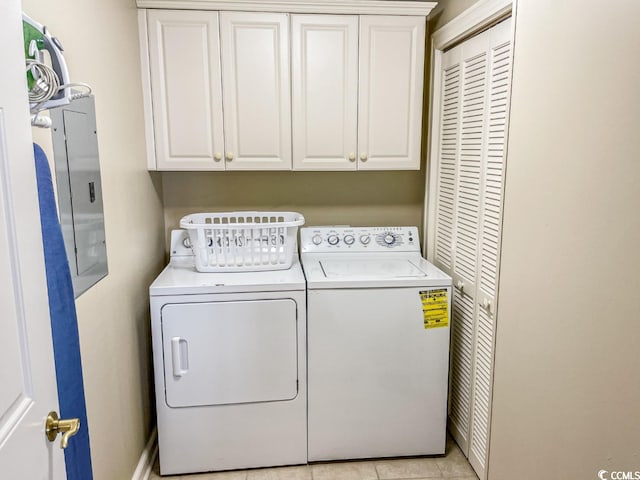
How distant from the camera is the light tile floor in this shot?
2.17m

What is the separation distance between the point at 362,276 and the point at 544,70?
3.60 ft

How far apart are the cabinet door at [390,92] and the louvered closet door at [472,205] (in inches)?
6.8

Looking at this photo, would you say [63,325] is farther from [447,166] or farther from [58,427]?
[447,166]

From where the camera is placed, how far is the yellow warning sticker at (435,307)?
213 cm

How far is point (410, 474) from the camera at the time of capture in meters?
2.19

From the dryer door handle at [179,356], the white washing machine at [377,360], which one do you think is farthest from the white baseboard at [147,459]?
the white washing machine at [377,360]

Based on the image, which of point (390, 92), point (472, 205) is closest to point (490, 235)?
point (472, 205)

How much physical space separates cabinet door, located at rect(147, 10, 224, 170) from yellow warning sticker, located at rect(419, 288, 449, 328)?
3.77 ft

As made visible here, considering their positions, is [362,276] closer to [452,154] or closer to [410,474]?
[452,154]

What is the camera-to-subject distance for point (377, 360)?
2.15m

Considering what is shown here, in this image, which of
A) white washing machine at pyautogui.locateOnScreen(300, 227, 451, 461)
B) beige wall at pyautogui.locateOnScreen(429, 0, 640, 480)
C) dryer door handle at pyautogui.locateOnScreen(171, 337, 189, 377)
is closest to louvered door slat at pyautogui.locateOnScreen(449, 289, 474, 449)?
white washing machine at pyautogui.locateOnScreen(300, 227, 451, 461)

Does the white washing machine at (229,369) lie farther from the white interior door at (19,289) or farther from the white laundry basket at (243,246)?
the white interior door at (19,289)

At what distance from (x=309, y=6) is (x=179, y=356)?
1674 millimetres

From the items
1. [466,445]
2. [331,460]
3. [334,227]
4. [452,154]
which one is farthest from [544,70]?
[331,460]
